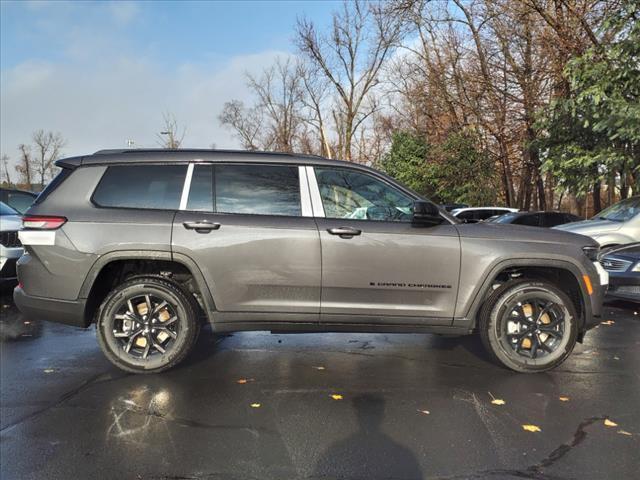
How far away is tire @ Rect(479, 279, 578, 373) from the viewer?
4484 millimetres

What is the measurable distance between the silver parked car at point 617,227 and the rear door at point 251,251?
672cm

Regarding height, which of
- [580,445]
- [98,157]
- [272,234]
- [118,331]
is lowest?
[580,445]

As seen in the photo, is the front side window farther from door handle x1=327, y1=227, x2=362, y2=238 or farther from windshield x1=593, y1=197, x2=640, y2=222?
windshield x1=593, y1=197, x2=640, y2=222

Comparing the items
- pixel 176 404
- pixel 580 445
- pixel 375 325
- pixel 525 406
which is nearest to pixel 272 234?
pixel 375 325

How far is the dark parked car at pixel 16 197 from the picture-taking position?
428 inches

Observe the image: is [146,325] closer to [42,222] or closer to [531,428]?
[42,222]

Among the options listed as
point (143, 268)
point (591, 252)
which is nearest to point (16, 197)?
point (143, 268)

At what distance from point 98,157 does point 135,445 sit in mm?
2559

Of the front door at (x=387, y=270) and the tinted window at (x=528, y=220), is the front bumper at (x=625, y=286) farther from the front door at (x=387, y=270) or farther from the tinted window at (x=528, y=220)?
the tinted window at (x=528, y=220)

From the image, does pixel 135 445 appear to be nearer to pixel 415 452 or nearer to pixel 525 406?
pixel 415 452

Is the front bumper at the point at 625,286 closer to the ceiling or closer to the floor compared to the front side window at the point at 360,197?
closer to the floor

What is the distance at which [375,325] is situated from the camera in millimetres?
4406

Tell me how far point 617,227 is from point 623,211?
64cm

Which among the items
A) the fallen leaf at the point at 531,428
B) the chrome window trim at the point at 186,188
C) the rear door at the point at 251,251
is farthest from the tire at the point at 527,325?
the chrome window trim at the point at 186,188
